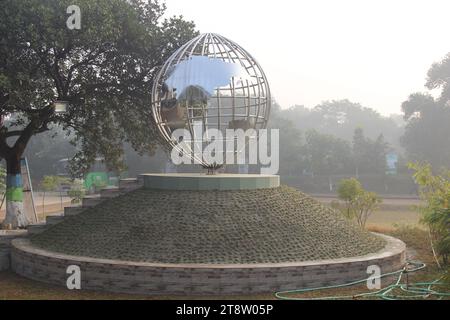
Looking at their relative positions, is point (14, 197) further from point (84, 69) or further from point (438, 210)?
point (438, 210)

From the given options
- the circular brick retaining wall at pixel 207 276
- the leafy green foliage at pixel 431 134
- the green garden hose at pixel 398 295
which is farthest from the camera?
the leafy green foliage at pixel 431 134

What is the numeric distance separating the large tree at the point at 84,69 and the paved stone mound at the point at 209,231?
18.3 ft

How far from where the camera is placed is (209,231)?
1181cm

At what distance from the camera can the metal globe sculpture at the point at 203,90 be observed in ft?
44.5

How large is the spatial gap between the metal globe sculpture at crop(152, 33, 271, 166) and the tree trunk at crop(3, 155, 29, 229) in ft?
23.5

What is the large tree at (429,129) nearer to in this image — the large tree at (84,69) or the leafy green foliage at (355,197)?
the leafy green foliage at (355,197)

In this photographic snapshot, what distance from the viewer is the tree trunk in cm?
1844

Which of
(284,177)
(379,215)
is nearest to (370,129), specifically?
(284,177)

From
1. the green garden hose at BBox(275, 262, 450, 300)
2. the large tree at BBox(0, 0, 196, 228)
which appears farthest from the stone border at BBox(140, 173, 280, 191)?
the large tree at BBox(0, 0, 196, 228)

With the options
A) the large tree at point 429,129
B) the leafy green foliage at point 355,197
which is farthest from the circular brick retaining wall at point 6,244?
the large tree at point 429,129

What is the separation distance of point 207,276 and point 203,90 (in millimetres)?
5256

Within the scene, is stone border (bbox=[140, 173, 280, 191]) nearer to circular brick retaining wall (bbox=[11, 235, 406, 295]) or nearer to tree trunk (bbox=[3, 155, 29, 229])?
circular brick retaining wall (bbox=[11, 235, 406, 295])

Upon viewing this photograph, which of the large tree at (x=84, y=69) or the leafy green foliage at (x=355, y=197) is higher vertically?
the large tree at (x=84, y=69)

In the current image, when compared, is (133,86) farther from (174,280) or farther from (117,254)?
(174,280)
